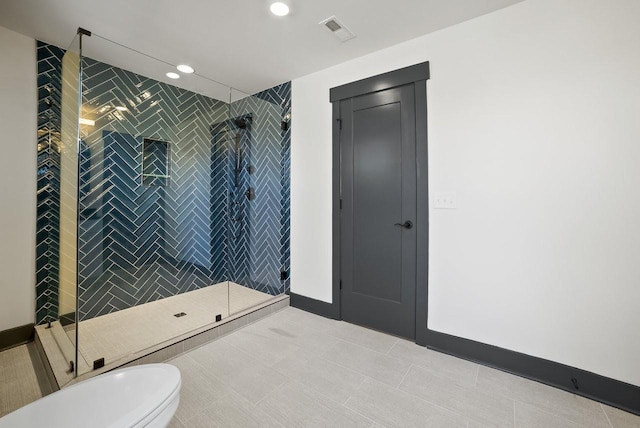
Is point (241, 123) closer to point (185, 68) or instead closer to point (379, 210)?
point (185, 68)

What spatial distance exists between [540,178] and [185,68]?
3.43m

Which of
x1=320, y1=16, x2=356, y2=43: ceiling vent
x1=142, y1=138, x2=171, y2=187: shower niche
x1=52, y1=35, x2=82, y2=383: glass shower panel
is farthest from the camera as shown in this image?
x1=142, y1=138, x2=171, y2=187: shower niche

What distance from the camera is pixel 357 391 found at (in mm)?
1740

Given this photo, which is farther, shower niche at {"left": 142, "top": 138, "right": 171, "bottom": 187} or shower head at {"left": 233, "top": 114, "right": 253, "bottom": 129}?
shower head at {"left": 233, "top": 114, "right": 253, "bottom": 129}

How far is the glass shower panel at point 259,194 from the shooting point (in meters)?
3.32

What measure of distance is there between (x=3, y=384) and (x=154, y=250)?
1.59m

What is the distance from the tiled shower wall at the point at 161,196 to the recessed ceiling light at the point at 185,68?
0.51 m

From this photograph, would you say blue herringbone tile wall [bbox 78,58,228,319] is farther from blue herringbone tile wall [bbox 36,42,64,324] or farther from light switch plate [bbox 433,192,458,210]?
light switch plate [bbox 433,192,458,210]

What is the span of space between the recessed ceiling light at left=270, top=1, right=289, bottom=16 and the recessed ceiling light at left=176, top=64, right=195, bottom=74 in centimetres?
139

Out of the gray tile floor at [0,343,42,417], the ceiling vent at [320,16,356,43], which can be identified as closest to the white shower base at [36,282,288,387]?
the gray tile floor at [0,343,42,417]

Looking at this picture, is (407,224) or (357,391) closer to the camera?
(357,391)

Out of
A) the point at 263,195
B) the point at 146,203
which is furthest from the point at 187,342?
the point at 263,195

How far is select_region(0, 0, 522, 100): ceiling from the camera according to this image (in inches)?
75.7

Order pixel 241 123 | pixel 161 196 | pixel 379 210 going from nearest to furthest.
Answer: pixel 379 210 → pixel 161 196 → pixel 241 123
